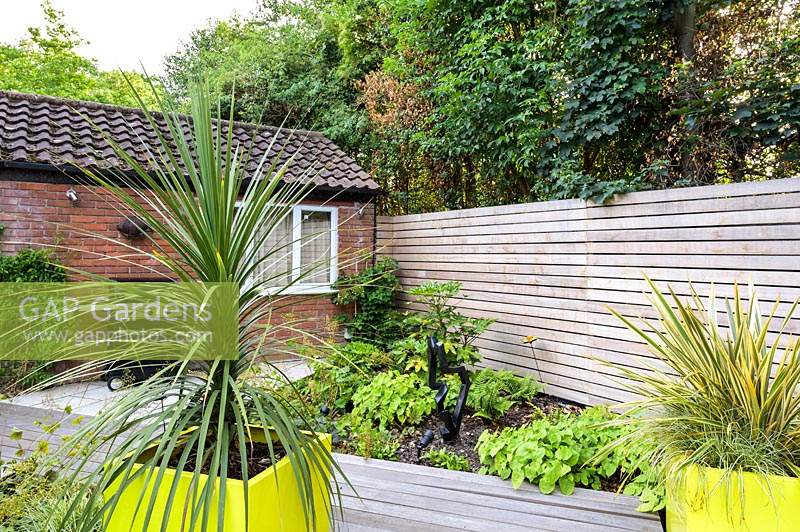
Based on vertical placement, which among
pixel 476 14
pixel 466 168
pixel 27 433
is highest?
pixel 476 14

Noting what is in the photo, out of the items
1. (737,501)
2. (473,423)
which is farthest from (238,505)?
(473,423)

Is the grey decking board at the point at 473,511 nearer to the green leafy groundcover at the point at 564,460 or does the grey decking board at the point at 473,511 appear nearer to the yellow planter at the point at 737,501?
the green leafy groundcover at the point at 564,460

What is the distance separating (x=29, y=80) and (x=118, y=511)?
18303 millimetres

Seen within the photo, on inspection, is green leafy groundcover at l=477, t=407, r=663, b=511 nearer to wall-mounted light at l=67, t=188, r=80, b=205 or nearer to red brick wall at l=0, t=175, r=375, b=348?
red brick wall at l=0, t=175, r=375, b=348

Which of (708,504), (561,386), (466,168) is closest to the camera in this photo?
(708,504)

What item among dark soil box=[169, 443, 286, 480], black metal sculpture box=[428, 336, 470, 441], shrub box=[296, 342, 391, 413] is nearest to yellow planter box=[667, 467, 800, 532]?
dark soil box=[169, 443, 286, 480]

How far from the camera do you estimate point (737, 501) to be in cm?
163

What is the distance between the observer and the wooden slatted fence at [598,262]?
294 centimetres

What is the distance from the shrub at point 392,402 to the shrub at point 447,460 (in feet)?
1.61

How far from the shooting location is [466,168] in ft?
21.4

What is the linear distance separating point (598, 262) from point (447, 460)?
206 cm

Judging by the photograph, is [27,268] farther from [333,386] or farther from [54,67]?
[54,67]

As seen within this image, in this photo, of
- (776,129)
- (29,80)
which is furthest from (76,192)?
(29,80)

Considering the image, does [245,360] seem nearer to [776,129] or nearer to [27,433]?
[27,433]
